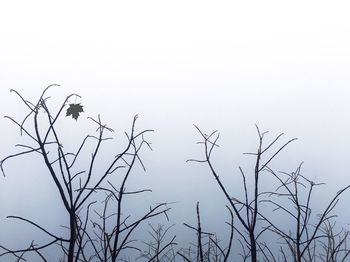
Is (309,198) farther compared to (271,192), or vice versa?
(271,192)

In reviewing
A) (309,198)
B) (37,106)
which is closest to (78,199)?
(37,106)

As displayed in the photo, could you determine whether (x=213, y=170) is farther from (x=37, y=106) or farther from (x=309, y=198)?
(x=37, y=106)

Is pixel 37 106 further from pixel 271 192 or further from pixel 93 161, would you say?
pixel 271 192

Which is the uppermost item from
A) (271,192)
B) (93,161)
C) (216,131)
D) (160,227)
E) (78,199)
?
(160,227)

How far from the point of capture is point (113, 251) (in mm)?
1463

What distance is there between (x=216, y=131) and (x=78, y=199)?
2.96 ft

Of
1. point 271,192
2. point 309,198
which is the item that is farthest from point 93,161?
point 271,192

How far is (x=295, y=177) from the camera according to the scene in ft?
7.14

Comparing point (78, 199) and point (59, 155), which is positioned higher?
point (59, 155)

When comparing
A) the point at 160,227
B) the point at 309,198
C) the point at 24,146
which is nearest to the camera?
the point at 24,146

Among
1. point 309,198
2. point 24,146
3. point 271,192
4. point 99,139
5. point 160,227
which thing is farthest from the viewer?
point 160,227

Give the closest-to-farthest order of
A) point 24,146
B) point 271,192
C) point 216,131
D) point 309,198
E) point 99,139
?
1. point 24,146
2. point 99,139
3. point 309,198
4. point 216,131
5. point 271,192

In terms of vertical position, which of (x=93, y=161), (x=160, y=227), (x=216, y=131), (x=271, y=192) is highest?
(x=160, y=227)

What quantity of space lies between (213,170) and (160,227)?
12.5m
